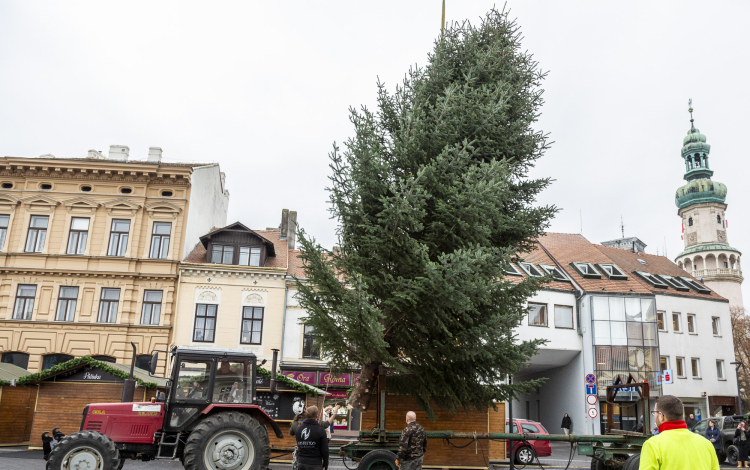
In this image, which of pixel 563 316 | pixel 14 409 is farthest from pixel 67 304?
pixel 563 316

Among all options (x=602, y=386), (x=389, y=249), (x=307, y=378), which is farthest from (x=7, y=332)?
(x=602, y=386)

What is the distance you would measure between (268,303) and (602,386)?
19.8 meters

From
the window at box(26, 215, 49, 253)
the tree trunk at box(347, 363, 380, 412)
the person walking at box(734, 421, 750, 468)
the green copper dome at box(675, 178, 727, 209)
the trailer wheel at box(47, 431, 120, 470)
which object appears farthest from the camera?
the green copper dome at box(675, 178, 727, 209)

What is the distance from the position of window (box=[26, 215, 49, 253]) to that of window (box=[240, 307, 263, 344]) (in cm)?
1004

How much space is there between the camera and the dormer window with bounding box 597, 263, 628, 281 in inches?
1451

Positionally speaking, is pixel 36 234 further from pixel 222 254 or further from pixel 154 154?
pixel 222 254

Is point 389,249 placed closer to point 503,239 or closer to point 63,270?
point 503,239

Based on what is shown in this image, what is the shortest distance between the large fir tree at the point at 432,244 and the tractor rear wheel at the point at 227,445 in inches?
108

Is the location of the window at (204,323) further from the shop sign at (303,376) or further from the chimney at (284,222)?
the chimney at (284,222)

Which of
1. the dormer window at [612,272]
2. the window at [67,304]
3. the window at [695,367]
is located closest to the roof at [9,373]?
the window at [67,304]

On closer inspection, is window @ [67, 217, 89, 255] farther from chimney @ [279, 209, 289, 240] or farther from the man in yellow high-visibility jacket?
the man in yellow high-visibility jacket

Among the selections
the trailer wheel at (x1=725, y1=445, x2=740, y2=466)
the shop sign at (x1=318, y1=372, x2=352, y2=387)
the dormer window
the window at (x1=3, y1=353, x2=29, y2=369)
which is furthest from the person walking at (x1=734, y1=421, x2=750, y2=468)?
the window at (x1=3, y1=353, x2=29, y2=369)

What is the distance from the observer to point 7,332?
25719mm

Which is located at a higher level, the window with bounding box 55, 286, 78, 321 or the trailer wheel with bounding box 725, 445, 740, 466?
the window with bounding box 55, 286, 78, 321
